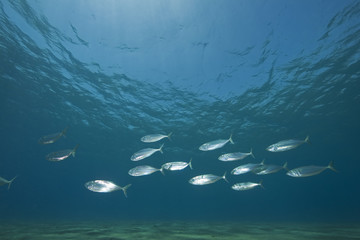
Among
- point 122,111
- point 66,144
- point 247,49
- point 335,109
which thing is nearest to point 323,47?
point 247,49

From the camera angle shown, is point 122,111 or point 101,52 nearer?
point 101,52

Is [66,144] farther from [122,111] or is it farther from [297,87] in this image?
[297,87]

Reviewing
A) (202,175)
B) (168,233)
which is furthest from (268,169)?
(168,233)

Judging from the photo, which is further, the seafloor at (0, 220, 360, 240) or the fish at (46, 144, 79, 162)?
the seafloor at (0, 220, 360, 240)

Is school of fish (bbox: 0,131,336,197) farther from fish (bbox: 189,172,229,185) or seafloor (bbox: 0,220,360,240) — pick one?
seafloor (bbox: 0,220,360,240)

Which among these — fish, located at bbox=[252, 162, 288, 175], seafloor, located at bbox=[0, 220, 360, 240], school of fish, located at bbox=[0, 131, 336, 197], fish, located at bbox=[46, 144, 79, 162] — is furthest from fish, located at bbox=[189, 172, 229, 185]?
fish, located at bbox=[46, 144, 79, 162]

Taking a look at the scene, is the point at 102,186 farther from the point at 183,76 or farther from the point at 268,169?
the point at 183,76

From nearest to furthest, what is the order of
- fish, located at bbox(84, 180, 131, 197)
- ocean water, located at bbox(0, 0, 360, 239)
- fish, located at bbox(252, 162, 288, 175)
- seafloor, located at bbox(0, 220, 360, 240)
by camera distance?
fish, located at bbox(84, 180, 131, 197)
seafloor, located at bbox(0, 220, 360, 240)
fish, located at bbox(252, 162, 288, 175)
ocean water, located at bbox(0, 0, 360, 239)

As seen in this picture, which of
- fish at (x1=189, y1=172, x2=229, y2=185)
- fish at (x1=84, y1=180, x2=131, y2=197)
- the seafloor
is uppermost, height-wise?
fish at (x1=189, y1=172, x2=229, y2=185)

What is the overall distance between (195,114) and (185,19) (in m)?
12.5

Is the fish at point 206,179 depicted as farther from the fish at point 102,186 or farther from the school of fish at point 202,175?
the fish at point 102,186

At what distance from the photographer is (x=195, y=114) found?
23469mm

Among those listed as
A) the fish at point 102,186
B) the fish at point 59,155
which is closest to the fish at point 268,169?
the fish at point 102,186

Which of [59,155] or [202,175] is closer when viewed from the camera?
[59,155]
